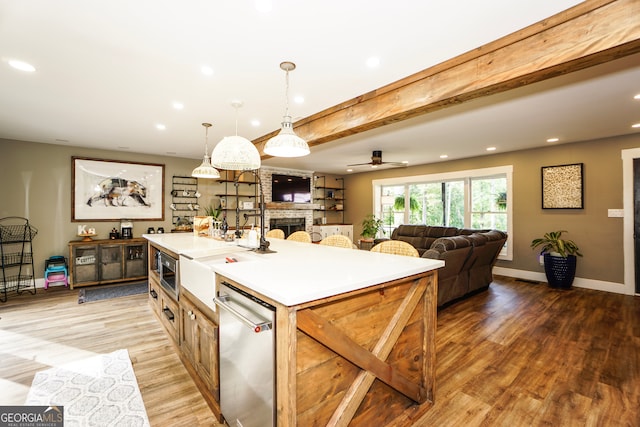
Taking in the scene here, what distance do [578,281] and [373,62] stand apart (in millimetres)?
5289

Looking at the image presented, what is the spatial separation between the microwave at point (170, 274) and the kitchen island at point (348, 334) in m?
0.40

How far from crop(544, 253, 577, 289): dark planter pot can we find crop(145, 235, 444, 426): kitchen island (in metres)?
4.23

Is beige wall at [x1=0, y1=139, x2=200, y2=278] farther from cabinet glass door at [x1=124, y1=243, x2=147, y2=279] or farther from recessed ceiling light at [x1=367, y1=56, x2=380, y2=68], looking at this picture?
recessed ceiling light at [x1=367, y1=56, x2=380, y2=68]

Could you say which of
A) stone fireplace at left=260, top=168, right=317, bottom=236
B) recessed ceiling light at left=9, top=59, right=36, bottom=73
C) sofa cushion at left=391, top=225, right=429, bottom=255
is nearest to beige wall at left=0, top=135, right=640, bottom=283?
sofa cushion at left=391, top=225, right=429, bottom=255

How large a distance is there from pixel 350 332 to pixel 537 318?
323cm

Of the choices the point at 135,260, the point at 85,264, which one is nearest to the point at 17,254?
the point at 85,264

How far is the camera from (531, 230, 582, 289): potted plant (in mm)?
4691

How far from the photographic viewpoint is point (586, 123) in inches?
150

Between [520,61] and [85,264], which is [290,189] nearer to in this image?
[85,264]

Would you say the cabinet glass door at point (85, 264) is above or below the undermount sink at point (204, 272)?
below

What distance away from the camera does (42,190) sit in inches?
193

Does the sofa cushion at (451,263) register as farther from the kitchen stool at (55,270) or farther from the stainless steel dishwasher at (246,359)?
the kitchen stool at (55,270)

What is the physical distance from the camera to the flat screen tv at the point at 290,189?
775 centimetres

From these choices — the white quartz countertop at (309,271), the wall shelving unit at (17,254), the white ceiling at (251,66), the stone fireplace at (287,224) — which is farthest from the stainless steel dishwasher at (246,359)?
the stone fireplace at (287,224)
